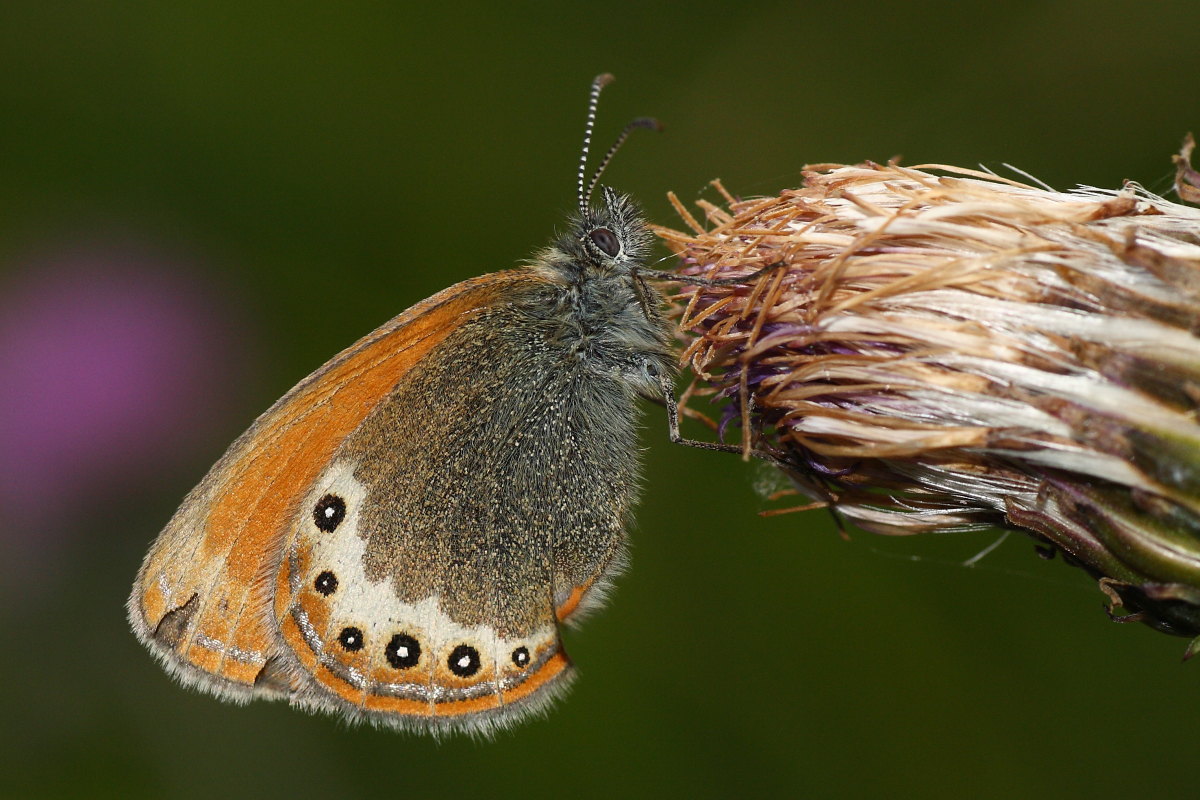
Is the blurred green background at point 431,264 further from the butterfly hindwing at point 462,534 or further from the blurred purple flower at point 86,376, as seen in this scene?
the butterfly hindwing at point 462,534

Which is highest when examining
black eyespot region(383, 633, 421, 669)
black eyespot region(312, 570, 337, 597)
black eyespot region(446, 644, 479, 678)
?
black eyespot region(312, 570, 337, 597)

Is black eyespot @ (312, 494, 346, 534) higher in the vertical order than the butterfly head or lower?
lower

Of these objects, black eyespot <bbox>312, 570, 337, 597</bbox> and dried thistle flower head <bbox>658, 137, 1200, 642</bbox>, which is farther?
black eyespot <bbox>312, 570, 337, 597</bbox>

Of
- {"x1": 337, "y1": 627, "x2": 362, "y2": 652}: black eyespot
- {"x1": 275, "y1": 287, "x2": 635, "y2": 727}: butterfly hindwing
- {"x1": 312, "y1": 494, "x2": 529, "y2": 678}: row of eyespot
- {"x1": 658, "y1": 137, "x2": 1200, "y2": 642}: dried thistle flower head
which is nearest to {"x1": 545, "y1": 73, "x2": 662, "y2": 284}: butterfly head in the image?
{"x1": 275, "y1": 287, "x2": 635, "y2": 727}: butterfly hindwing

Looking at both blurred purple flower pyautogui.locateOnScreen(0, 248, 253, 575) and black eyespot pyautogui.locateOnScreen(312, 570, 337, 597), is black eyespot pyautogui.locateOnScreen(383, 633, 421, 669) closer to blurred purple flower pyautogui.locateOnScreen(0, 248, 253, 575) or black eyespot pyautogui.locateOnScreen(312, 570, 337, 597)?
black eyespot pyautogui.locateOnScreen(312, 570, 337, 597)

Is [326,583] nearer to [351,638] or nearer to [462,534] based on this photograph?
[351,638]

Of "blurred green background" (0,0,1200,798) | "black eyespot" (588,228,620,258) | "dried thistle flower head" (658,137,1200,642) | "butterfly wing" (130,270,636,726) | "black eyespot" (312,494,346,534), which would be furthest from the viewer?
"blurred green background" (0,0,1200,798)

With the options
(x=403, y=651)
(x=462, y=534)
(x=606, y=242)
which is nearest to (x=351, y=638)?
(x=403, y=651)
